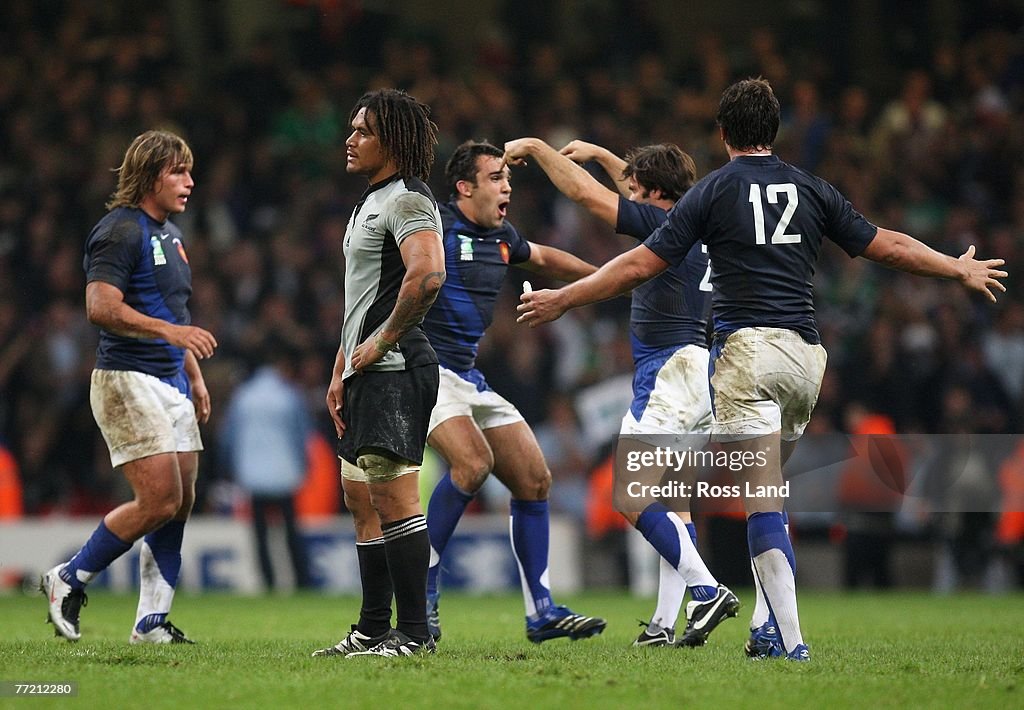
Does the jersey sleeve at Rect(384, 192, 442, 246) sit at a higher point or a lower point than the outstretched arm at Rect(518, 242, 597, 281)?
higher

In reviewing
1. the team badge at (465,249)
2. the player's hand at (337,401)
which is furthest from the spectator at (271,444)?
the player's hand at (337,401)

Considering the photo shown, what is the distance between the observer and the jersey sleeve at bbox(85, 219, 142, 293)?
737 cm

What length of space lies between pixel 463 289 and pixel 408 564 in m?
2.23

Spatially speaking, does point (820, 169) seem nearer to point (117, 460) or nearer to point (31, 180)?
point (31, 180)

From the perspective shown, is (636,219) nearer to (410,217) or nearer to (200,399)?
(410,217)

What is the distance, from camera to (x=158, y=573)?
7742 millimetres

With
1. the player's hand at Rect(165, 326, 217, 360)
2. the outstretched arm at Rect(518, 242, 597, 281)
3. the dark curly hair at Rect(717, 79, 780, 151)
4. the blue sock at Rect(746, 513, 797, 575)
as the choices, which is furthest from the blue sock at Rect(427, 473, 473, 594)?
the dark curly hair at Rect(717, 79, 780, 151)

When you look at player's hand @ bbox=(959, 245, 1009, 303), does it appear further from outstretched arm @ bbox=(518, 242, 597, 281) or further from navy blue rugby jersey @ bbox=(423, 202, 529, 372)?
navy blue rugby jersey @ bbox=(423, 202, 529, 372)

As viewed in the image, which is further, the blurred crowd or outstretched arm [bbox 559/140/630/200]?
the blurred crowd

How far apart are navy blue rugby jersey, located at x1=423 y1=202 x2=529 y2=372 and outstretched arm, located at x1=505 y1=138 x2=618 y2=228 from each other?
1.60 feet

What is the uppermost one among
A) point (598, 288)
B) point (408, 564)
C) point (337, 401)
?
point (598, 288)

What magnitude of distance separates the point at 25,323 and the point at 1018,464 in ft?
35.5

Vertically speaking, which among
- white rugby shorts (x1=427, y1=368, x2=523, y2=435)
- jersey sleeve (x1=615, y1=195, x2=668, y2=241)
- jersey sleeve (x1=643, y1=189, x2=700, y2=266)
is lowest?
white rugby shorts (x1=427, y1=368, x2=523, y2=435)

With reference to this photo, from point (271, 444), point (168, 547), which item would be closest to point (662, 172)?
point (168, 547)
